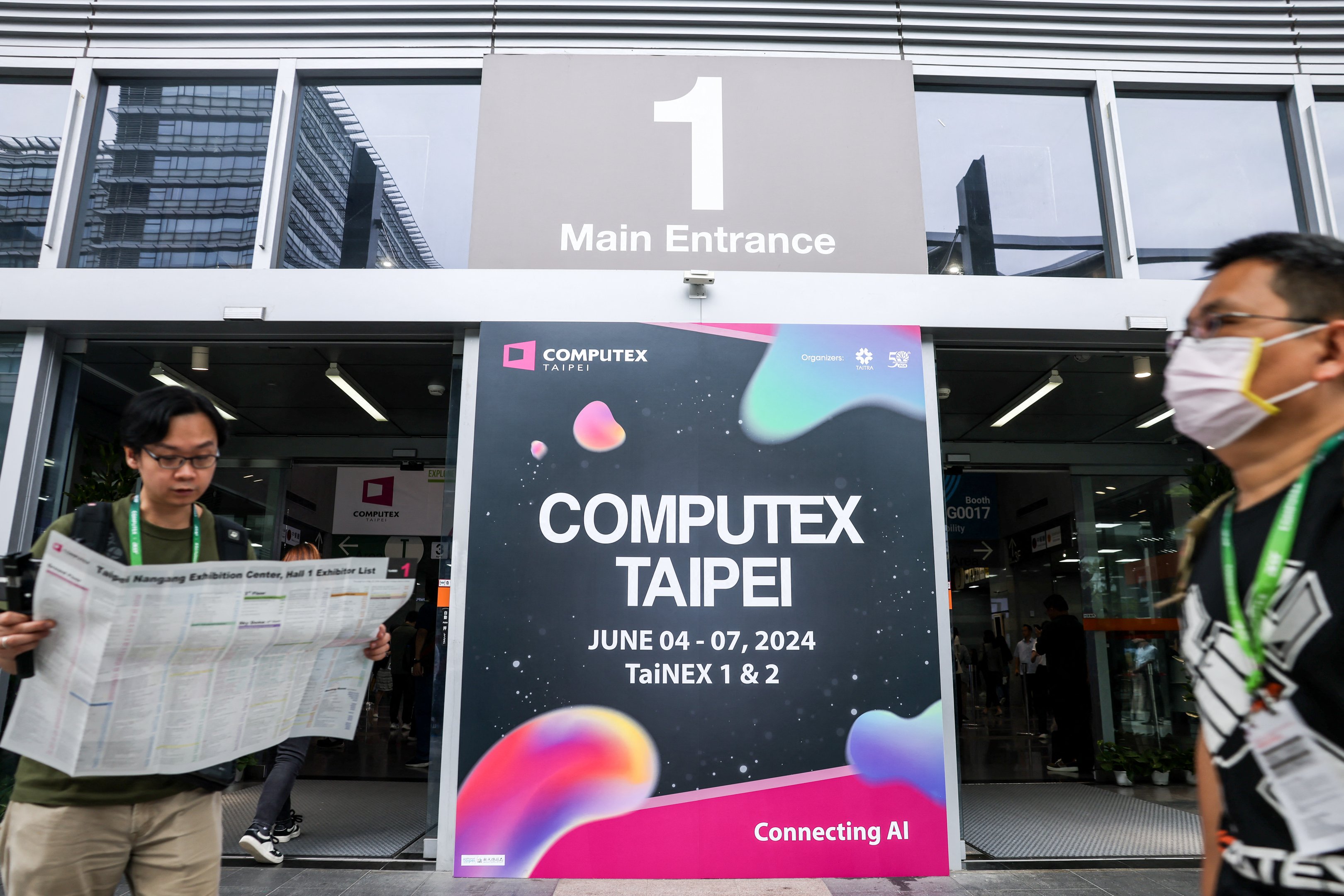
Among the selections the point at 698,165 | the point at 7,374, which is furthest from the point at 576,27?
the point at 7,374

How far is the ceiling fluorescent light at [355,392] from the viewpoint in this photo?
21.5 ft

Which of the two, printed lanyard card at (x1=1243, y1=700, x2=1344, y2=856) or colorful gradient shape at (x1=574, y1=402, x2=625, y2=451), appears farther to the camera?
colorful gradient shape at (x1=574, y1=402, x2=625, y2=451)

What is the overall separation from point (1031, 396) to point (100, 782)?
6.85m

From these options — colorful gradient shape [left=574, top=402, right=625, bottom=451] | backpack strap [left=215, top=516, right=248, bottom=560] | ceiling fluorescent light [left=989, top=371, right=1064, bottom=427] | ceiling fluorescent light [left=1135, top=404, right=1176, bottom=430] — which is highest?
ceiling fluorescent light [left=989, top=371, right=1064, bottom=427]

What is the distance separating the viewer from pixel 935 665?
14.7 feet

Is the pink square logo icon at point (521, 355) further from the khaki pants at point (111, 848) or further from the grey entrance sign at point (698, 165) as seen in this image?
the khaki pants at point (111, 848)

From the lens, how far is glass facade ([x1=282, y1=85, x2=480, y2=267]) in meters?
5.21

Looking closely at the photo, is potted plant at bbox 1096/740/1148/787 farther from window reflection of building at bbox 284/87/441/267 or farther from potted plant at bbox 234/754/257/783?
potted plant at bbox 234/754/257/783

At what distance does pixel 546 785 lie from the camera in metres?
4.30

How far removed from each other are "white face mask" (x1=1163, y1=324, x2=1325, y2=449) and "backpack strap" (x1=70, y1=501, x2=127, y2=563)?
2152mm

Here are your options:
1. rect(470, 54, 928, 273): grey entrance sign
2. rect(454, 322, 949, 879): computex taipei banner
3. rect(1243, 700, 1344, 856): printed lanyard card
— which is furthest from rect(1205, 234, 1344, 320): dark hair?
rect(470, 54, 928, 273): grey entrance sign

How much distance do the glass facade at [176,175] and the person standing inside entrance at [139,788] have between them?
3.69 meters

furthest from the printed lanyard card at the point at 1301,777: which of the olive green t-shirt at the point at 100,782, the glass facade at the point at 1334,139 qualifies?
the glass facade at the point at 1334,139

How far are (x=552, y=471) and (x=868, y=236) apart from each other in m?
2.34
